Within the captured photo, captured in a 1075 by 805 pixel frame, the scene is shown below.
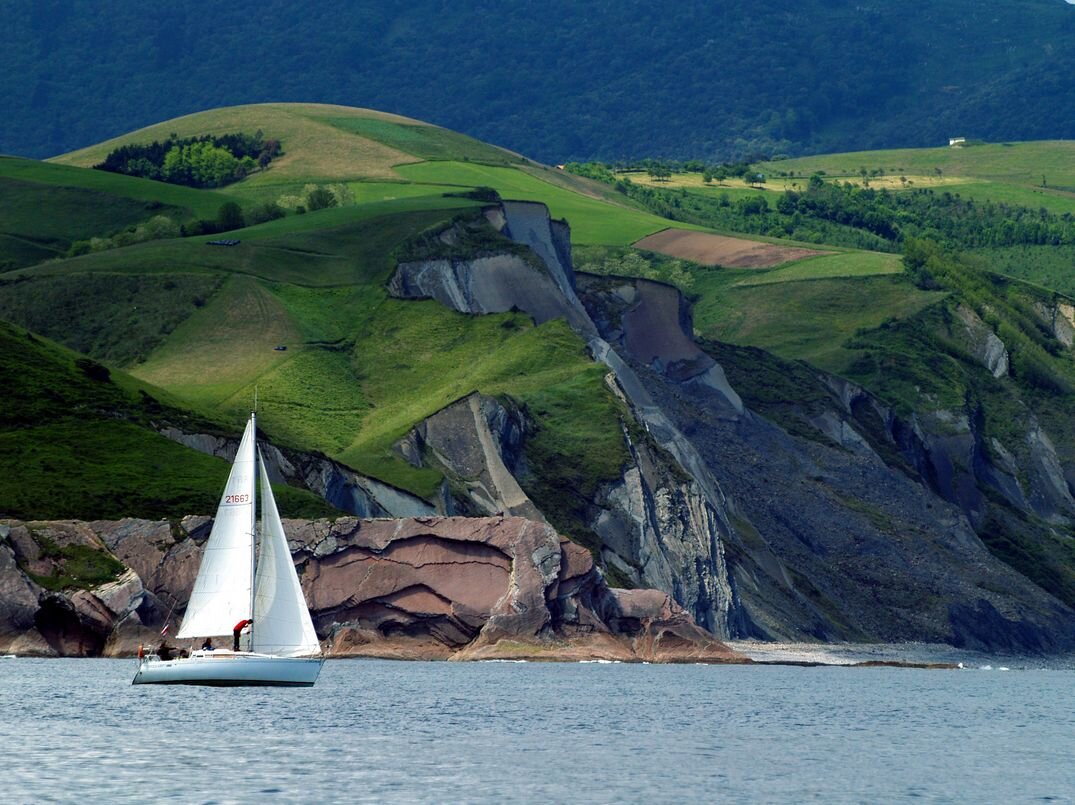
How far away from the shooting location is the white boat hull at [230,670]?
76.1m

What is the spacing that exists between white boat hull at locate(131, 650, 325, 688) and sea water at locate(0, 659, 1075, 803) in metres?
0.87

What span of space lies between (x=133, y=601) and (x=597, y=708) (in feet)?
121

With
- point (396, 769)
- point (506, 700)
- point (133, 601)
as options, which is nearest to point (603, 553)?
point (133, 601)

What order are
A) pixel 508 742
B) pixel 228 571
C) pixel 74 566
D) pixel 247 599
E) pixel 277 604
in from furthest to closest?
pixel 74 566
pixel 277 604
pixel 247 599
pixel 228 571
pixel 508 742

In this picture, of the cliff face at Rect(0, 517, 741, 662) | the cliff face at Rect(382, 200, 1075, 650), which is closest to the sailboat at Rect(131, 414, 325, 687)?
the cliff face at Rect(0, 517, 741, 662)

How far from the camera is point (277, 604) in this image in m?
76.1

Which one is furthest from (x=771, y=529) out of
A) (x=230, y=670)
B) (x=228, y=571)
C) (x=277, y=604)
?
(x=228, y=571)

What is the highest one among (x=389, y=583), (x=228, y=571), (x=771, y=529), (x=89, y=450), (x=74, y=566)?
(x=89, y=450)

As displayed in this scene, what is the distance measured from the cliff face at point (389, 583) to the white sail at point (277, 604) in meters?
32.8

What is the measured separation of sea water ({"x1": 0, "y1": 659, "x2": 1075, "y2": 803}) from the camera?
5316 centimetres

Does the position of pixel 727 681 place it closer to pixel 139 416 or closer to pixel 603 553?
pixel 603 553

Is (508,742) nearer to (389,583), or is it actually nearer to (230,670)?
(230,670)

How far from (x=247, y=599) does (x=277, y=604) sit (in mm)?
1433

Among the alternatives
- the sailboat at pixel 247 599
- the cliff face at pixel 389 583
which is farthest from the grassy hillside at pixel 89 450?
the sailboat at pixel 247 599
